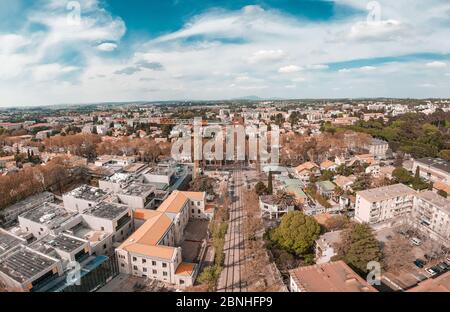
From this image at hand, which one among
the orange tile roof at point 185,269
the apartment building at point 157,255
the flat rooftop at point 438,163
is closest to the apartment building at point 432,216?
the flat rooftop at point 438,163

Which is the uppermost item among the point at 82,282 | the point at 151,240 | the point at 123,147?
the point at 123,147

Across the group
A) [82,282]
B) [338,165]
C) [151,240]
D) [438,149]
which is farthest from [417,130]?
[82,282]

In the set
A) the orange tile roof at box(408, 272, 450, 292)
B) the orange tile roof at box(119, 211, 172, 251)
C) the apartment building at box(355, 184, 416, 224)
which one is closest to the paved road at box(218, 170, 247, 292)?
the orange tile roof at box(119, 211, 172, 251)

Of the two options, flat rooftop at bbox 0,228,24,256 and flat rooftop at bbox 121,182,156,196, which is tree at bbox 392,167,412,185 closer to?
flat rooftop at bbox 121,182,156,196

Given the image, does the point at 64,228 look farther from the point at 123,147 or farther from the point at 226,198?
the point at 123,147

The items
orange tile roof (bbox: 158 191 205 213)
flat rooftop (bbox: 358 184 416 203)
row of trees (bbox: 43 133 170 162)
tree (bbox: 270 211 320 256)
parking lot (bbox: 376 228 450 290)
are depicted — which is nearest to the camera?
parking lot (bbox: 376 228 450 290)
